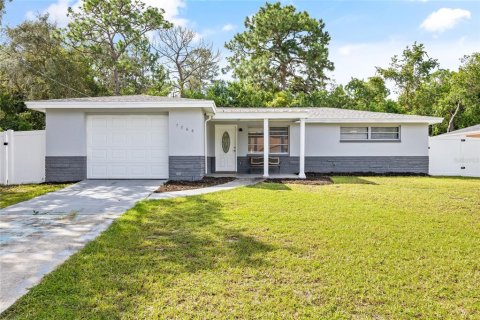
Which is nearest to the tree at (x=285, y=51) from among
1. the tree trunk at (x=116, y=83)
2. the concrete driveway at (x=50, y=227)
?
the tree trunk at (x=116, y=83)

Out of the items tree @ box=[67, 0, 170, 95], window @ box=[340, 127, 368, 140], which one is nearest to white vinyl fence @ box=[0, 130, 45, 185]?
window @ box=[340, 127, 368, 140]

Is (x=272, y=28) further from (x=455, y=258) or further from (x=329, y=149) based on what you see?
(x=455, y=258)

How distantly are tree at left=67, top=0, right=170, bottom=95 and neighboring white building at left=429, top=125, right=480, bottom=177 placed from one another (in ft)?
78.3

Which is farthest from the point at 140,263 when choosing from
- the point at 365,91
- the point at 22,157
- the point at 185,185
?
the point at 365,91

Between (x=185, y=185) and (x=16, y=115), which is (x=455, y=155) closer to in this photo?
(x=185, y=185)

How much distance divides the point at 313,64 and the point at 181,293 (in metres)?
27.6

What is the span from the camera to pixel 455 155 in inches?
628

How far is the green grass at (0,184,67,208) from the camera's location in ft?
27.3

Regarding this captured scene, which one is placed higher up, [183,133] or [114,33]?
[114,33]

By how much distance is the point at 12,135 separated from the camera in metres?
10.9

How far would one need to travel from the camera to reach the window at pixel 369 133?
1642 centimetres

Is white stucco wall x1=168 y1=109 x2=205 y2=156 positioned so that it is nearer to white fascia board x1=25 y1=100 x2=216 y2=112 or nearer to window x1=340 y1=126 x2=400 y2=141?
white fascia board x1=25 y1=100 x2=216 y2=112

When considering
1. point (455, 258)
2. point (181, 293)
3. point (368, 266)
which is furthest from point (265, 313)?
point (455, 258)

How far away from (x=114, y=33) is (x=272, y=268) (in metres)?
30.5
